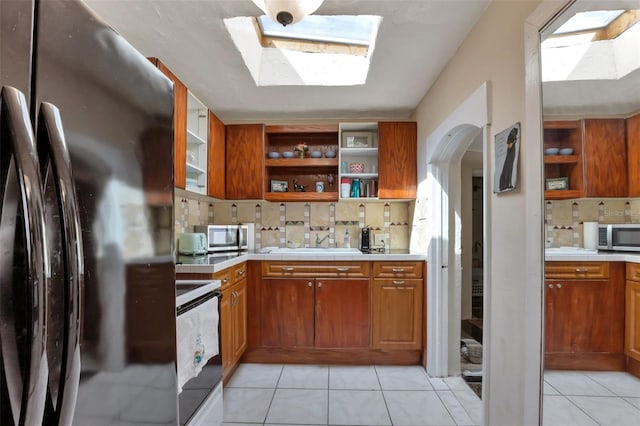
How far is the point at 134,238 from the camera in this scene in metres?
0.66

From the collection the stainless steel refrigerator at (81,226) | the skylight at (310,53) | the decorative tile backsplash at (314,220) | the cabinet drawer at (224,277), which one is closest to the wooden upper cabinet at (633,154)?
the stainless steel refrigerator at (81,226)

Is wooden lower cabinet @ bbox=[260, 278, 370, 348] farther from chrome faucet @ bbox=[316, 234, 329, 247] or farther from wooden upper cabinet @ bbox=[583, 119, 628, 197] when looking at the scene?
wooden upper cabinet @ bbox=[583, 119, 628, 197]

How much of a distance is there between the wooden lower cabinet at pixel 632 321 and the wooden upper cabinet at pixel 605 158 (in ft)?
0.90

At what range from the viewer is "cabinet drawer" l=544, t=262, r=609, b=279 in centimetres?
91

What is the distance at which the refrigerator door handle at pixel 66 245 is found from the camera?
0.43 metres

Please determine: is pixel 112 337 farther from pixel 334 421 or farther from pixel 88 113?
pixel 334 421

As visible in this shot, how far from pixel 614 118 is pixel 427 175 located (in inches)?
63.1

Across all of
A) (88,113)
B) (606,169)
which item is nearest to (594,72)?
(606,169)

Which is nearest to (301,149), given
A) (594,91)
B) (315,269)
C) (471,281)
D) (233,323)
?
(315,269)

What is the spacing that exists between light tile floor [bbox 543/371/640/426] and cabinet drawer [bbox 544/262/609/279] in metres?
0.29

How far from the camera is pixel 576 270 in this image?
1.00 meters

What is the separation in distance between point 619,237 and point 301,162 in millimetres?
2414

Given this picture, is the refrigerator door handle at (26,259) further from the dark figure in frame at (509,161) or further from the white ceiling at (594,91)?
the dark figure in frame at (509,161)

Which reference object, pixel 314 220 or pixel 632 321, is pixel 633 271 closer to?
pixel 632 321
